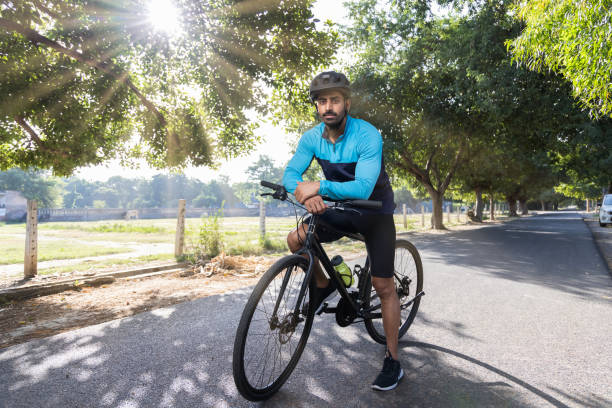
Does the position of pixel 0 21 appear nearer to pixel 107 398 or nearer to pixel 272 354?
pixel 107 398

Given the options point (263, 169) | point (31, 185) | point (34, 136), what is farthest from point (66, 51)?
point (263, 169)

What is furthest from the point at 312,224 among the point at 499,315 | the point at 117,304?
the point at 117,304

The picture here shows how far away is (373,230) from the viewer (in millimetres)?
2609

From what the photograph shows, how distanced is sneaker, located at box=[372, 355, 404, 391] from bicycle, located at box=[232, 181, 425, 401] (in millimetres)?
423

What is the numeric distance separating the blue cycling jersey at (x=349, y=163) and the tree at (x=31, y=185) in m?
62.8

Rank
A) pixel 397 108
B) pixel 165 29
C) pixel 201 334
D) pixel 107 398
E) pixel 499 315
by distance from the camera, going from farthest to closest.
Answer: pixel 397 108, pixel 165 29, pixel 499 315, pixel 201 334, pixel 107 398

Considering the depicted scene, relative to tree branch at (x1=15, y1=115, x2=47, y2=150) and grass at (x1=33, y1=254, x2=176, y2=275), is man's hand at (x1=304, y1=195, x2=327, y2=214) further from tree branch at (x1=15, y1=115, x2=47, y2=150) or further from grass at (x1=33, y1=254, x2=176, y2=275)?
tree branch at (x1=15, y1=115, x2=47, y2=150)

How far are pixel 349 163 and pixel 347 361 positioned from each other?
61.9 inches

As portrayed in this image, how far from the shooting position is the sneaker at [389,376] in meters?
2.46

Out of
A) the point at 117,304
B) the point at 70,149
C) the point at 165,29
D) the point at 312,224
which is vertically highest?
the point at 165,29

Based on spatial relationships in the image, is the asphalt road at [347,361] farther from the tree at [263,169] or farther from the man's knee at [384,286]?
the tree at [263,169]

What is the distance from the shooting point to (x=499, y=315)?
4.24 meters

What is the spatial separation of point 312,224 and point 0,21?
25.4 feet

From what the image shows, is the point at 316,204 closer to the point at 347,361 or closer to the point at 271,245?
the point at 347,361
